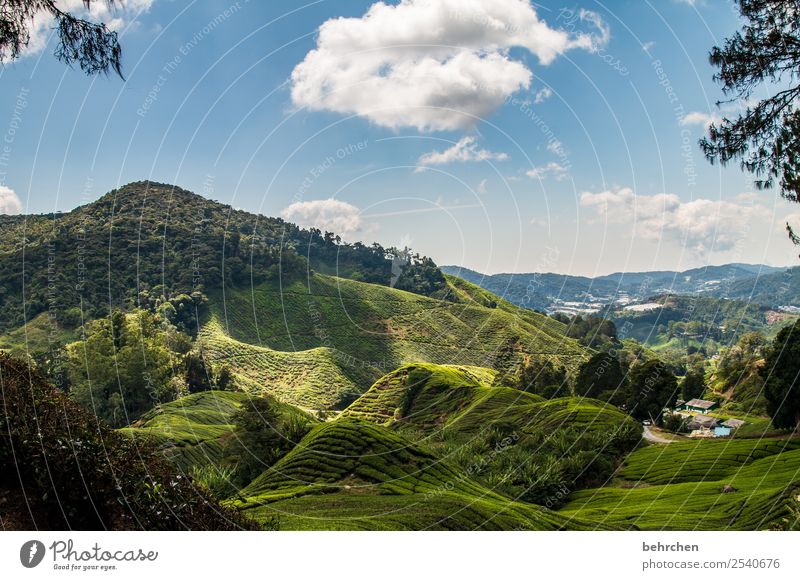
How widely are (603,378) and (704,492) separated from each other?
69.1ft

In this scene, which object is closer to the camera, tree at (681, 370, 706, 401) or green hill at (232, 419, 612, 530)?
green hill at (232, 419, 612, 530)

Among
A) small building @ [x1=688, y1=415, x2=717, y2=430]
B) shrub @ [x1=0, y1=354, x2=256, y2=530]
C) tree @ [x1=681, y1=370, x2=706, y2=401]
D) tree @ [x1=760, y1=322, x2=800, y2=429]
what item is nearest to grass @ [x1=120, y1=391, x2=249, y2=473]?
shrub @ [x1=0, y1=354, x2=256, y2=530]

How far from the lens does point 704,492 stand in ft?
39.4

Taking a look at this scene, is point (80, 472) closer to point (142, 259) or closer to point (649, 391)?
point (649, 391)

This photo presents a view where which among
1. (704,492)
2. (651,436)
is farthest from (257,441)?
(651,436)

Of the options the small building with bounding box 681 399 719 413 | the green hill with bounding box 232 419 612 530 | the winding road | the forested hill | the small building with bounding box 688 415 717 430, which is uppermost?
the forested hill

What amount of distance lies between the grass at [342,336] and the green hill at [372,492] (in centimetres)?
Answer: 2259

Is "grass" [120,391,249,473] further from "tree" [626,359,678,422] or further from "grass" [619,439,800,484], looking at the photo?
"tree" [626,359,678,422]

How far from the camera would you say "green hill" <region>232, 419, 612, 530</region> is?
8469mm

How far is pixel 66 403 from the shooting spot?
709cm

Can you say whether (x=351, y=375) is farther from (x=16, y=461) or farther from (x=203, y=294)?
(x=16, y=461)

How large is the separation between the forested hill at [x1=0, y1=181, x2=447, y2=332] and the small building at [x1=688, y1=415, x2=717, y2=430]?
30.6 metres

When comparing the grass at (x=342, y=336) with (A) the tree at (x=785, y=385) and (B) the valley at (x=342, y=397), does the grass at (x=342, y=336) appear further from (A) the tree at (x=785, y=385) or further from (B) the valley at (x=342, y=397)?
(A) the tree at (x=785, y=385)

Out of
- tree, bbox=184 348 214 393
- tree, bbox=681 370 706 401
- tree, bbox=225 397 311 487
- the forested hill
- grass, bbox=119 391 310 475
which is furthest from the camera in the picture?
the forested hill
